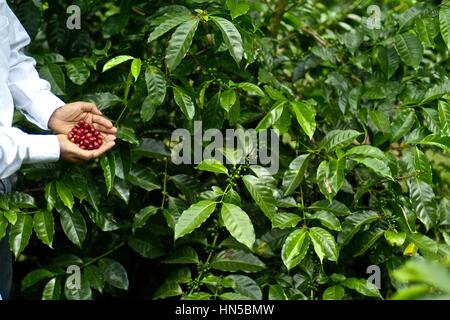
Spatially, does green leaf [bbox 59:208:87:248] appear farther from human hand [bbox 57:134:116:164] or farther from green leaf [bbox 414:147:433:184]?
green leaf [bbox 414:147:433:184]

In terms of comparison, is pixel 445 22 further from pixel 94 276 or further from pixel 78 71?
pixel 94 276

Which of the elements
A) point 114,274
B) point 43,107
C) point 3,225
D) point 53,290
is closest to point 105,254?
point 114,274

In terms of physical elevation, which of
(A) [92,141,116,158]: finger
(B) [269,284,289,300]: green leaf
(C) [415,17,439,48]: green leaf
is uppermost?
(C) [415,17,439,48]: green leaf

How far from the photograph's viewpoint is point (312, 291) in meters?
2.26

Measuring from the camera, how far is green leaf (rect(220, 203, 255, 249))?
1.92 metres

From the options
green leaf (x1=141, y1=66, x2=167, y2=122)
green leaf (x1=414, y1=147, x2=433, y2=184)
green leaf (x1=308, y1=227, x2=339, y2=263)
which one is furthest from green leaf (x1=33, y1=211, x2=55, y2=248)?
green leaf (x1=414, y1=147, x2=433, y2=184)

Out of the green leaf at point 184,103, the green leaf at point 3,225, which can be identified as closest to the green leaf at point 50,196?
the green leaf at point 3,225

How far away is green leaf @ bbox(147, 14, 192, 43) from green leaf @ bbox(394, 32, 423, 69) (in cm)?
69

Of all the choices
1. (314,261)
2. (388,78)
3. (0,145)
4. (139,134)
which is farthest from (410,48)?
(0,145)

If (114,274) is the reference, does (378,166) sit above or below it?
above

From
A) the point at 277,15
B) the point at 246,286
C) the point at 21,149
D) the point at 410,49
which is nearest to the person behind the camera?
the point at 21,149

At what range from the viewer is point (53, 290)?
88.4 inches

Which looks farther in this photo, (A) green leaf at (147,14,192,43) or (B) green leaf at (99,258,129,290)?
(B) green leaf at (99,258,129,290)

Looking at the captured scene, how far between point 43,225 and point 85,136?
0.30 metres
